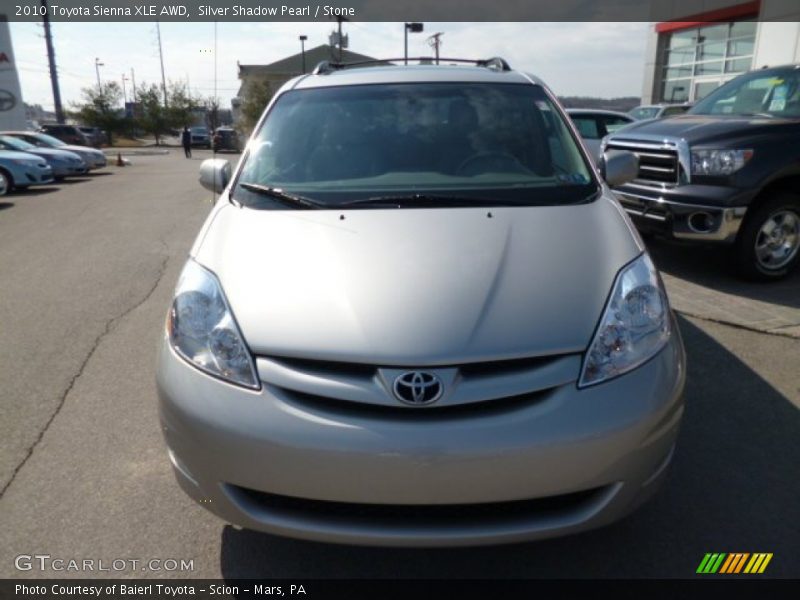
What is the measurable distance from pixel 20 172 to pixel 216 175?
13215 millimetres

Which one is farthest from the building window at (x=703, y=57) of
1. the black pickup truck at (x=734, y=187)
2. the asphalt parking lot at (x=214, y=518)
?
the asphalt parking lot at (x=214, y=518)

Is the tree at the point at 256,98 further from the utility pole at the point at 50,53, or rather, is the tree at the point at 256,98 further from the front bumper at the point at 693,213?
the front bumper at the point at 693,213

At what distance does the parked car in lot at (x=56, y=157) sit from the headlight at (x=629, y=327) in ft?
59.6

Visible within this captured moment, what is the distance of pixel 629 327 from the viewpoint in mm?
2137

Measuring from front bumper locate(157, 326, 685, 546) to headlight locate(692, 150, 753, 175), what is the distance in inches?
158

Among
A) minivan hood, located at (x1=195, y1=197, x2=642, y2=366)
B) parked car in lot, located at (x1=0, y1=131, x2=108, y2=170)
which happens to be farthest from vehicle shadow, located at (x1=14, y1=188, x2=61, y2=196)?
minivan hood, located at (x1=195, y1=197, x2=642, y2=366)

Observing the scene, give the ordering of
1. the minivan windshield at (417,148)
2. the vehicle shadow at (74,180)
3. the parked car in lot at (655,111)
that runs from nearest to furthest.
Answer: the minivan windshield at (417,148)
the parked car in lot at (655,111)
the vehicle shadow at (74,180)

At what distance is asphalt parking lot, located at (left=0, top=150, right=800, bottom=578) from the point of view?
7.68 ft

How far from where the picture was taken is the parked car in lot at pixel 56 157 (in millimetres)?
16672

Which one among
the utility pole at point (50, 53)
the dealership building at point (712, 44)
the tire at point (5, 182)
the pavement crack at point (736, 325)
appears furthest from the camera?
the utility pole at point (50, 53)

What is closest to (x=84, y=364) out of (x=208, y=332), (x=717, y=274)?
(x=208, y=332)

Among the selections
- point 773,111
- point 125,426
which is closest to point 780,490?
point 125,426

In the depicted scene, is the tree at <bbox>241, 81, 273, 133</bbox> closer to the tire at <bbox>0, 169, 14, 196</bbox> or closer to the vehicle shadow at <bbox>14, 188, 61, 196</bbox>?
the vehicle shadow at <bbox>14, 188, 61, 196</bbox>

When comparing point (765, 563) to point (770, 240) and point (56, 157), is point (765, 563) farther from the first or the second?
point (56, 157)
